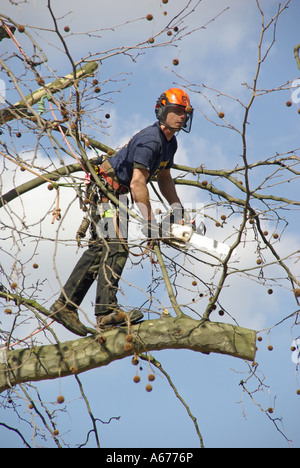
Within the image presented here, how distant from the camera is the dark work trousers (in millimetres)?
4605

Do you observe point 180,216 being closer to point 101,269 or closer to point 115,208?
point 115,208

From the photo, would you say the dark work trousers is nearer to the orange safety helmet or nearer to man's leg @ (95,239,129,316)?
man's leg @ (95,239,129,316)

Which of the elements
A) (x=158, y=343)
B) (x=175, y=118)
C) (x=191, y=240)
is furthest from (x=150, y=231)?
(x=175, y=118)

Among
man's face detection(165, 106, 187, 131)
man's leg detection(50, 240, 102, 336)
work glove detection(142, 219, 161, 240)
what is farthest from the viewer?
man's face detection(165, 106, 187, 131)

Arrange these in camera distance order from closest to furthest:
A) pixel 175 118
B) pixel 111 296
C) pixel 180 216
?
pixel 111 296 → pixel 175 118 → pixel 180 216

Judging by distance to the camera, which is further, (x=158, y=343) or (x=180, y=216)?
(x=180, y=216)

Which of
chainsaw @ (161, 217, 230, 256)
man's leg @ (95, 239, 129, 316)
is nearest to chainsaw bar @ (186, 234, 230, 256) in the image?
chainsaw @ (161, 217, 230, 256)

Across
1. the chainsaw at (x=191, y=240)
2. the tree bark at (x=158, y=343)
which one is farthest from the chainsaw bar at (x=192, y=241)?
the tree bark at (x=158, y=343)

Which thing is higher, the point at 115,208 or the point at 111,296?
the point at 115,208

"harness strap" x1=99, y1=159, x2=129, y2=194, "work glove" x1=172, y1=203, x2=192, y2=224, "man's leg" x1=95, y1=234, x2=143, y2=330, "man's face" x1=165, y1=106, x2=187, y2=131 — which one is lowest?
"man's leg" x1=95, y1=234, x2=143, y2=330

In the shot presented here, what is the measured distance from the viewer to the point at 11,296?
5586 millimetres

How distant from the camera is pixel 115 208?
15.8 feet

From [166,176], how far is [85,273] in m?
1.37

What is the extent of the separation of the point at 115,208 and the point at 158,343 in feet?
3.91
